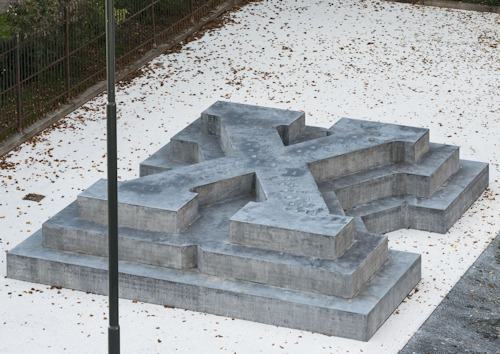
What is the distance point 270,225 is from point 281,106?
7081 mm

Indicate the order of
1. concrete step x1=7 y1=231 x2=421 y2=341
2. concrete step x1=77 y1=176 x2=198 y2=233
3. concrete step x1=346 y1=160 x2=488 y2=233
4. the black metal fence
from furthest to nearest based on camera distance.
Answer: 1. the black metal fence
2. concrete step x1=346 y1=160 x2=488 y2=233
3. concrete step x1=77 y1=176 x2=198 y2=233
4. concrete step x1=7 y1=231 x2=421 y2=341

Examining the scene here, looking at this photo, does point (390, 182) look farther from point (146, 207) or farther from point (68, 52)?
point (68, 52)

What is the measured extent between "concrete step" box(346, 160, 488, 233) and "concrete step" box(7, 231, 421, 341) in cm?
139

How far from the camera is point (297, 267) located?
14.0m

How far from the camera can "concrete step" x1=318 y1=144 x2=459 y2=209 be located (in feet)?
54.1

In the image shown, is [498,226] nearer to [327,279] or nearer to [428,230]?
[428,230]

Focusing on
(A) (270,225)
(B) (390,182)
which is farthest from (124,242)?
(B) (390,182)

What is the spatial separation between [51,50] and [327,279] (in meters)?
8.39

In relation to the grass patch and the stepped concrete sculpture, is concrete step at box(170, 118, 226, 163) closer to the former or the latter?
the stepped concrete sculpture

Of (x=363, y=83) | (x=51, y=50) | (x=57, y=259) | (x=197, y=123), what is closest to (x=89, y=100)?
(x=51, y=50)

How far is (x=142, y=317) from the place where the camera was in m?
14.1

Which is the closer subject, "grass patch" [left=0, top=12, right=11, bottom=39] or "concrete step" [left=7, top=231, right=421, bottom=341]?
"concrete step" [left=7, top=231, right=421, bottom=341]

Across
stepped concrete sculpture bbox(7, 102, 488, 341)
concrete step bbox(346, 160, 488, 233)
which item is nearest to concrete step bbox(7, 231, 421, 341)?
stepped concrete sculpture bbox(7, 102, 488, 341)

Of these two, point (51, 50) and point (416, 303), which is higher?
point (51, 50)
